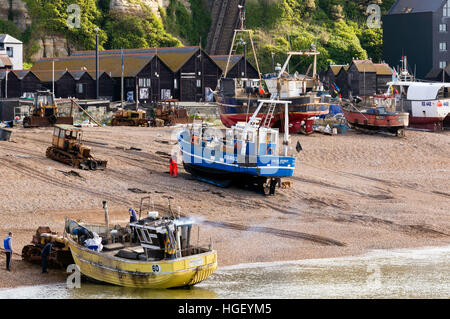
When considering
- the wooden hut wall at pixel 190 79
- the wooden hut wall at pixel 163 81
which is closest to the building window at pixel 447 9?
the wooden hut wall at pixel 190 79

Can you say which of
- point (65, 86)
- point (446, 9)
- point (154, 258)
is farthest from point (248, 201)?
point (446, 9)

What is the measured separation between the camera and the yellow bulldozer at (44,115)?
177 feet

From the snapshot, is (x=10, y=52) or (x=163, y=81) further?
(x=10, y=52)

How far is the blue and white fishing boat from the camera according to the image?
37.2 meters

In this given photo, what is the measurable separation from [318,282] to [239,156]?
12142 mm

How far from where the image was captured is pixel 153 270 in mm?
23875

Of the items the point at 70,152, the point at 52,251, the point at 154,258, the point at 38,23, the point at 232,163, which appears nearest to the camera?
the point at 154,258

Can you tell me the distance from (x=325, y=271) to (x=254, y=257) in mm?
2764

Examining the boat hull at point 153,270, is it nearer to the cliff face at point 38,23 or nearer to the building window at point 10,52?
the building window at point 10,52

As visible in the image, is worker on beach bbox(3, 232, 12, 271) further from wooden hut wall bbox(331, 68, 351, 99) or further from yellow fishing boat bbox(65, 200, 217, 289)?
wooden hut wall bbox(331, 68, 351, 99)

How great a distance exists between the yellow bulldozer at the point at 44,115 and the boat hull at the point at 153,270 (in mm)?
30471

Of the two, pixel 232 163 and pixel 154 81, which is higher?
pixel 154 81

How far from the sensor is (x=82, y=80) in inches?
3019

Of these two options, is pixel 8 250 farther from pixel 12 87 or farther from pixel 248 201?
pixel 12 87
